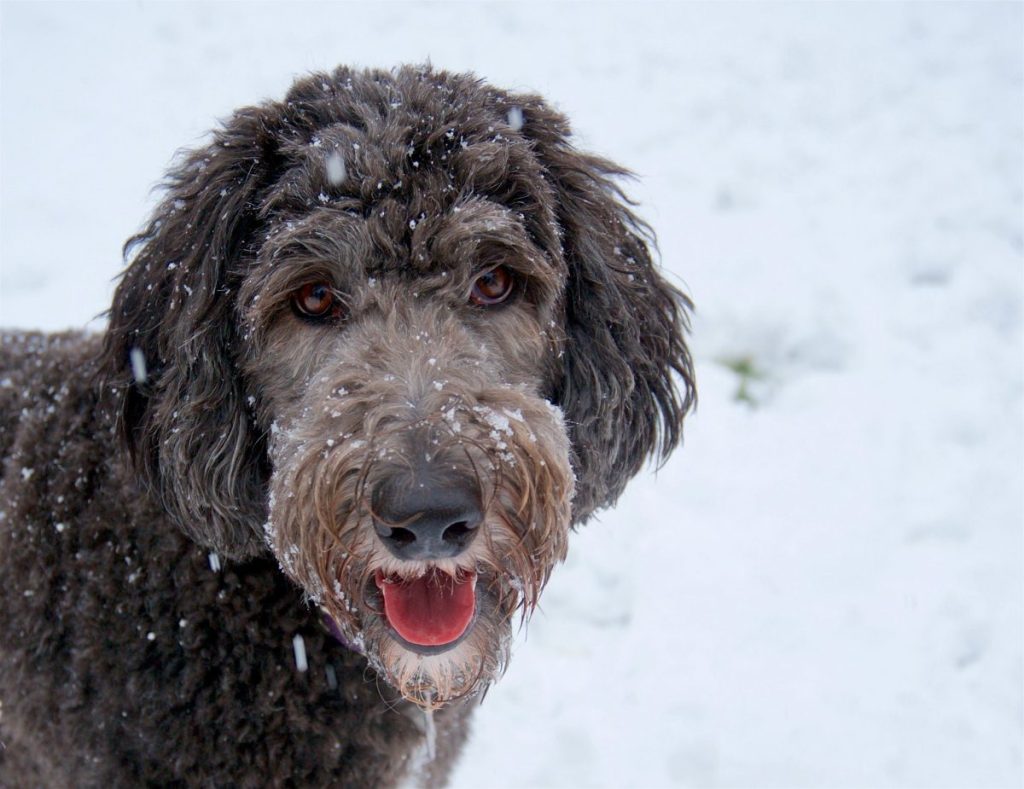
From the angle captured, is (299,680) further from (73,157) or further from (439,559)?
(73,157)

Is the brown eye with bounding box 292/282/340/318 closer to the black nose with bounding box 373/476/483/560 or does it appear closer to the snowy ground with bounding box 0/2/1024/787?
the black nose with bounding box 373/476/483/560

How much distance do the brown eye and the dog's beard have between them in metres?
0.31

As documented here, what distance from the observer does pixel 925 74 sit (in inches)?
284

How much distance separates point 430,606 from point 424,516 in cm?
45

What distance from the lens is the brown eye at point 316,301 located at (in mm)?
2424

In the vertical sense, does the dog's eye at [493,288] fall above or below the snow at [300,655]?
above

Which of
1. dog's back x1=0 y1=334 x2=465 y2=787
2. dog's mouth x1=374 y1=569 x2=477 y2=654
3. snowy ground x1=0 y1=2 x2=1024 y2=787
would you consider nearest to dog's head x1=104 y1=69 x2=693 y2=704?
dog's mouth x1=374 y1=569 x2=477 y2=654

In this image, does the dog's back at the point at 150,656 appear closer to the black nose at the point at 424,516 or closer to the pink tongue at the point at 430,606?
the pink tongue at the point at 430,606

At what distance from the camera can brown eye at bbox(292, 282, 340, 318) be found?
2.42 meters

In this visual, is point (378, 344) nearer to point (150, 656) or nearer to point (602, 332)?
point (602, 332)

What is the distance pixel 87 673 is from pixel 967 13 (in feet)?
25.8

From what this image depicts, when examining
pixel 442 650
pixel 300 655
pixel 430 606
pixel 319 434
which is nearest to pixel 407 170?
pixel 319 434

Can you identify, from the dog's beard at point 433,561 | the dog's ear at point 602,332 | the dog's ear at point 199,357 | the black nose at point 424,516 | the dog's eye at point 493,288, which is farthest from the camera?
the dog's ear at point 602,332

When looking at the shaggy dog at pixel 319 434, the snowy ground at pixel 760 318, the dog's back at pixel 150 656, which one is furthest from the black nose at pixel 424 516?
the snowy ground at pixel 760 318
